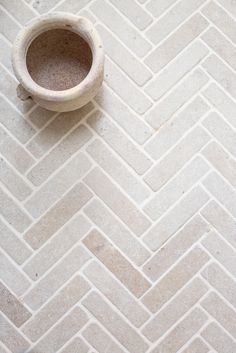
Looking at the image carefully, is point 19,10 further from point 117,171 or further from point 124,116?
point 117,171

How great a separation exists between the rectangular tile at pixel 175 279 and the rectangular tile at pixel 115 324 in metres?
0.11

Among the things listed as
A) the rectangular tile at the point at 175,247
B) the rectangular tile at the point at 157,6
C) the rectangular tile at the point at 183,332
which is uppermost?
the rectangular tile at the point at 157,6

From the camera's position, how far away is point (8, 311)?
2082 mm

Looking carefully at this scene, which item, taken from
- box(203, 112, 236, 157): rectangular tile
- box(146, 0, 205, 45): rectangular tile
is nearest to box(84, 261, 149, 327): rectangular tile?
box(203, 112, 236, 157): rectangular tile

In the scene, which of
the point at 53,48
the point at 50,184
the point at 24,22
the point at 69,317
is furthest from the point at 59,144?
the point at 69,317

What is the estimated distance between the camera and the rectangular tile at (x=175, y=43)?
2211 mm

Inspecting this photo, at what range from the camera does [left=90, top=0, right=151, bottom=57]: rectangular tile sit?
2.21 m

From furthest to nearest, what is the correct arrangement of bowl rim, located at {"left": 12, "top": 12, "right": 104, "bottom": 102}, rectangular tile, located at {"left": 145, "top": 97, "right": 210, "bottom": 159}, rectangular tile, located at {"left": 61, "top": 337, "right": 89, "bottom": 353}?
rectangular tile, located at {"left": 145, "top": 97, "right": 210, "bottom": 159}, rectangular tile, located at {"left": 61, "top": 337, "right": 89, "bottom": 353}, bowl rim, located at {"left": 12, "top": 12, "right": 104, "bottom": 102}

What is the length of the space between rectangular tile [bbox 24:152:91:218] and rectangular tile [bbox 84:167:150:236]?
1.7 inches

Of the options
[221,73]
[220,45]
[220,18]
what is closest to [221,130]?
[221,73]

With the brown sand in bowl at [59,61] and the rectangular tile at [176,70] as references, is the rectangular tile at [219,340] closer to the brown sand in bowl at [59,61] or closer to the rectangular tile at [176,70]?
the rectangular tile at [176,70]

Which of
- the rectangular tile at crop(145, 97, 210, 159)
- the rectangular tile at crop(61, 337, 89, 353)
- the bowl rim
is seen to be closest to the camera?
the bowl rim

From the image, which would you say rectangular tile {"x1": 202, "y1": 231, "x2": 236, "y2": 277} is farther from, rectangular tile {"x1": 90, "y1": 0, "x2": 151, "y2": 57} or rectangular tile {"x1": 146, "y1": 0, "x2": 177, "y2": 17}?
rectangular tile {"x1": 146, "y1": 0, "x2": 177, "y2": 17}

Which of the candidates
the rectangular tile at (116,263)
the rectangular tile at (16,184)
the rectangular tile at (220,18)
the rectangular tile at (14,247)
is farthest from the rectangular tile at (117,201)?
the rectangular tile at (220,18)
